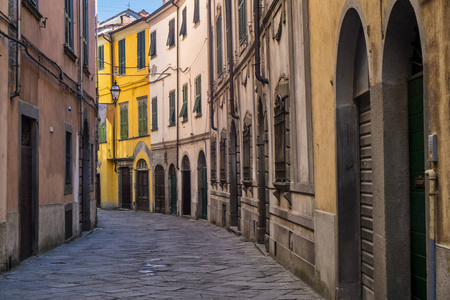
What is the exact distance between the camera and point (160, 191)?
2981 centimetres

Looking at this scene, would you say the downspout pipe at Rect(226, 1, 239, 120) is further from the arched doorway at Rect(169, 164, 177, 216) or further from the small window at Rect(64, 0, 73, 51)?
the arched doorway at Rect(169, 164, 177, 216)

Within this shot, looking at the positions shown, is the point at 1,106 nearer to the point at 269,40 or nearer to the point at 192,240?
the point at 269,40

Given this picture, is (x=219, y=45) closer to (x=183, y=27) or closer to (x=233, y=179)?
(x=233, y=179)

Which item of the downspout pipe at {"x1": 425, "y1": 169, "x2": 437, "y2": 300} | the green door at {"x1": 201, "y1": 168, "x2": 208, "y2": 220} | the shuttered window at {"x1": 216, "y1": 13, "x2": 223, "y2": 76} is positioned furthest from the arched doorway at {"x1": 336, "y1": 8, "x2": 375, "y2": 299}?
the green door at {"x1": 201, "y1": 168, "x2": 208, "y2": 220}

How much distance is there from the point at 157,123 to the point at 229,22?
13.2 metres

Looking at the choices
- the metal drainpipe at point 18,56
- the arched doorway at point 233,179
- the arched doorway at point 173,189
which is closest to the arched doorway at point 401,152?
the metal drainpipe at point 18,56

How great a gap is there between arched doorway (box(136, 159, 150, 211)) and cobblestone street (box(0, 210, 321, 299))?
1566cm

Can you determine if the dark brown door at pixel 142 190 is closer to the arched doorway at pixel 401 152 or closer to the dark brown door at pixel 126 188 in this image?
the dark brown door at pixel 126 188

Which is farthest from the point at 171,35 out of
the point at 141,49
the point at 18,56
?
the point at 18,56

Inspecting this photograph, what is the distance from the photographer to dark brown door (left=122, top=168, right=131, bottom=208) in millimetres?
33594

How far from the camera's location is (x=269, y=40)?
1210cm

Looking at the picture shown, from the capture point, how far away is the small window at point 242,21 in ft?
50.0

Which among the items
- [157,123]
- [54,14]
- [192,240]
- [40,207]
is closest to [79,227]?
[192,240]

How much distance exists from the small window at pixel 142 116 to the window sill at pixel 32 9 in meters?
19.8
